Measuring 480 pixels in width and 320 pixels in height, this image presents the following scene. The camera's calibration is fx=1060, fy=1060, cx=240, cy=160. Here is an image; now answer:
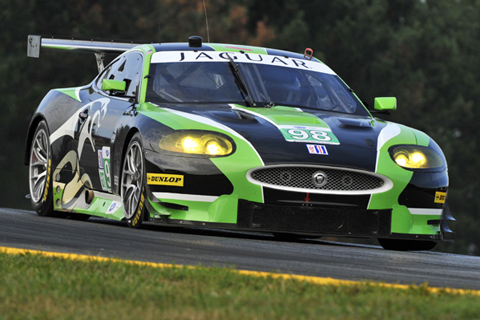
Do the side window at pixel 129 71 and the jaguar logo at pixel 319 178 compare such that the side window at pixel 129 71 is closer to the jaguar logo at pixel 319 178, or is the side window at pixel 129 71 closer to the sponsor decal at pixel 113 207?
the sponsor decal at pixel 113 207

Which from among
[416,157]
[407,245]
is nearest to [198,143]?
[416,157]

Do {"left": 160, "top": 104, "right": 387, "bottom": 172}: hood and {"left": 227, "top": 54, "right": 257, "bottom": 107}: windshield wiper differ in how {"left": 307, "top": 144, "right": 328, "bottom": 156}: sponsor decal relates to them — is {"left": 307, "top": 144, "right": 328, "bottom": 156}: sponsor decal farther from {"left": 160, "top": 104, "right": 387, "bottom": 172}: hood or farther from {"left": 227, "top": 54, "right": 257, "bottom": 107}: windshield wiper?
{"left": 227, "top": 54, "right": 257, "bottom": 107}: windshield wiper

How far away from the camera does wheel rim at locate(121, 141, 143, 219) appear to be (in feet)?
26.9

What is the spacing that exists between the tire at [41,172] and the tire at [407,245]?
350 centimetres

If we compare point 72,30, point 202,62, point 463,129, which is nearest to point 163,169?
point 202,62

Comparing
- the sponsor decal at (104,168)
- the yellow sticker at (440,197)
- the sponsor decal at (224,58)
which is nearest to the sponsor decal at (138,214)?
the sponsor decal at (104,168)

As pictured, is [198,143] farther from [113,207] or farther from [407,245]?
[407,245]

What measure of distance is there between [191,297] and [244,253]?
240cm

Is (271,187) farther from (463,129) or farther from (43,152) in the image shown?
(463,129)

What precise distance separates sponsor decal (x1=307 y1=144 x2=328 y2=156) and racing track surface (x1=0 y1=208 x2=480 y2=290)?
2.30 ft

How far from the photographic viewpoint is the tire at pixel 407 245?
28.2 ft

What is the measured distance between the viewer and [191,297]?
4414 millimetres

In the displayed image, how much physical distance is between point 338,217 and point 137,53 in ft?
9.94

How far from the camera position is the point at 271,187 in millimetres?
7695
